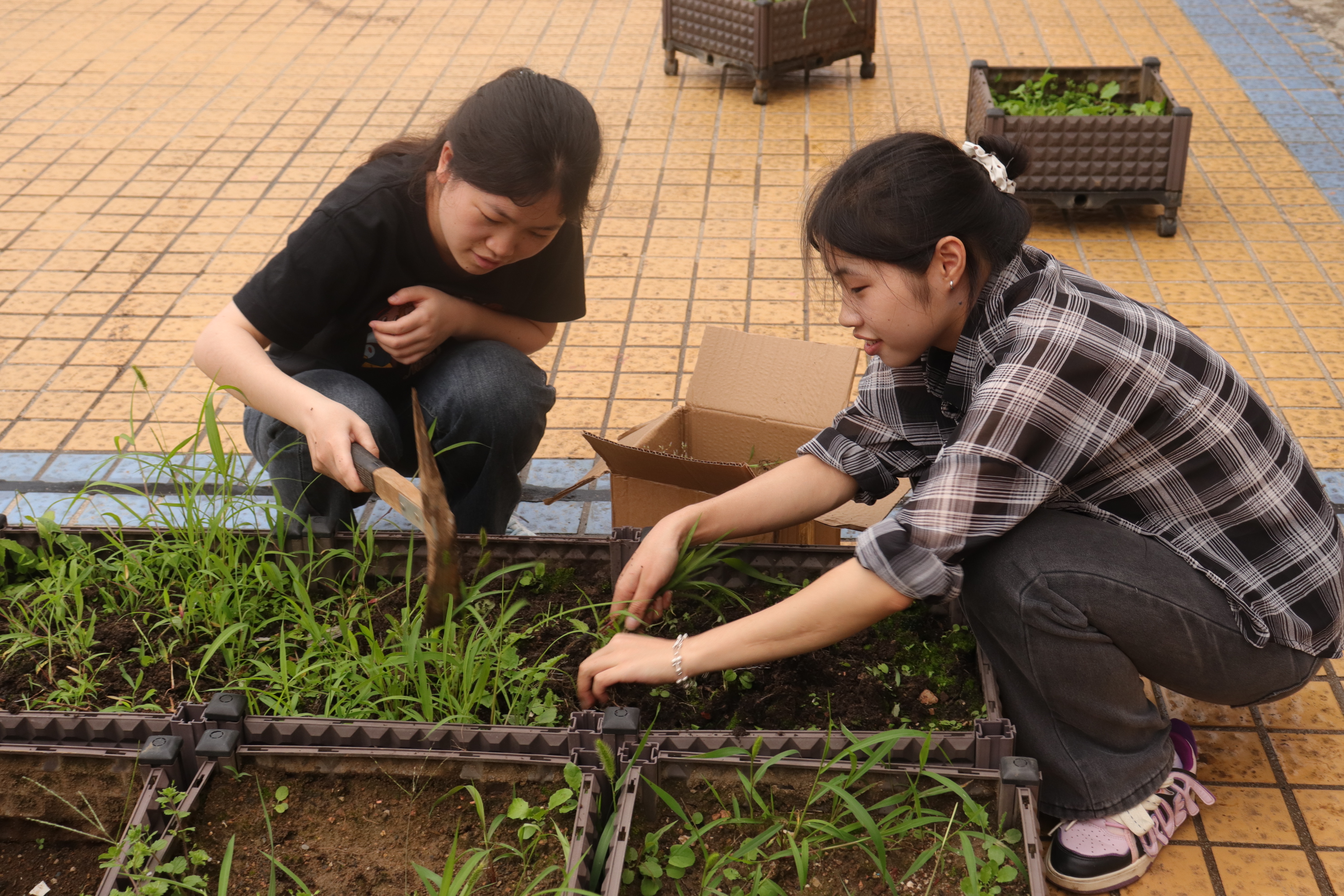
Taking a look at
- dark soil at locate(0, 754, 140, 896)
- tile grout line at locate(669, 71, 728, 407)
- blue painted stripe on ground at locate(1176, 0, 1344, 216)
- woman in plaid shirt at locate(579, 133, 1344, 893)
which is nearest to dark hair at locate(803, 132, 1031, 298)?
woman in plaid shirt at locate(579, 133, 1344, 893)

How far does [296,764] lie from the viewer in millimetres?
1786

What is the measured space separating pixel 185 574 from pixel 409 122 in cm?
346

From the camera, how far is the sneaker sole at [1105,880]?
1.86 metres

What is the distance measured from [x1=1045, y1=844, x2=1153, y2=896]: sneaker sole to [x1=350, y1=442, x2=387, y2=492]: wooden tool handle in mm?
1314

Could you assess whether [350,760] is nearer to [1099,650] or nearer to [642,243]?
[1099,650]

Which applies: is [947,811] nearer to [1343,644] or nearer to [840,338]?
[1343,644]

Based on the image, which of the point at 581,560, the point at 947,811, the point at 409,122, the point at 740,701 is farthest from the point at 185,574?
the point at 409,122

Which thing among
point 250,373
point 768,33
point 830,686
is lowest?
point 768,33

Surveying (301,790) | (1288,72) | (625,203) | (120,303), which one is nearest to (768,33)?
(625,203)

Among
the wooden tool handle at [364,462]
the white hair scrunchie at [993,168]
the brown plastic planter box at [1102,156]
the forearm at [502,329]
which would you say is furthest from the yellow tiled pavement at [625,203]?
the white hair scrunchie at [993,168]

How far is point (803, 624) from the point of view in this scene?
1.72 meters

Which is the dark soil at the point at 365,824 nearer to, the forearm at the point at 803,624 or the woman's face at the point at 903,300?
the forearm at the point at 803,624

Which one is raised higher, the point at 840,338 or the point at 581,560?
the point at 581,560

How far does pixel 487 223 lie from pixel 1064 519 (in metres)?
1.12
